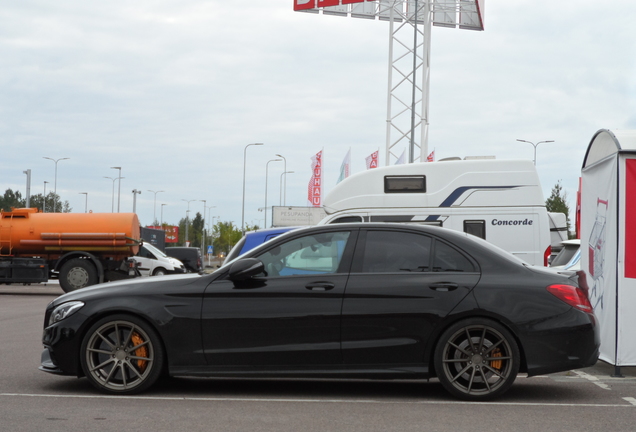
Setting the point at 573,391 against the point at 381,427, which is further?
the point at 573,391

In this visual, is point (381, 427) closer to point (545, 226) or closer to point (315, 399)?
point (315, 399)

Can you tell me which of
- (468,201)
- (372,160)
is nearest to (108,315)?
(468,201)

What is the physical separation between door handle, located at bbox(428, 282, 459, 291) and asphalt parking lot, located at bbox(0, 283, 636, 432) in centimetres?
93

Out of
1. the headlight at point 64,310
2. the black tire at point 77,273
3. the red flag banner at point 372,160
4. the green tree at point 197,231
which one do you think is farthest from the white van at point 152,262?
the green tree at point 197,231

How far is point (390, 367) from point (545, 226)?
8.18 metres

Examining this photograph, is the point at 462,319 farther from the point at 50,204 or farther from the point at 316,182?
the point at 50,204

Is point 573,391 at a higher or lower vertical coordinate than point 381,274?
lower

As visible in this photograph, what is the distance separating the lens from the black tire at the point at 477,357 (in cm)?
677

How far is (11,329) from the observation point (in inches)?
530

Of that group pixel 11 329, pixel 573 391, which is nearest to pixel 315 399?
pixel 573 391

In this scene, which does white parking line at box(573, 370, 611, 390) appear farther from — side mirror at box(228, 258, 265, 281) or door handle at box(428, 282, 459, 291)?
side mirror at box(228, 258, 265, 281)

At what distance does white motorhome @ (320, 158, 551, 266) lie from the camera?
1427cm

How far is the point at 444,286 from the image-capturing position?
684 centimetres

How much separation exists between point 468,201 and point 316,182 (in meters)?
36.6
